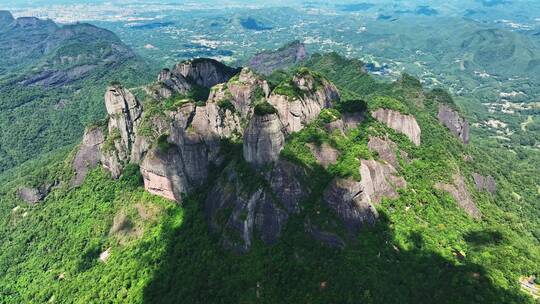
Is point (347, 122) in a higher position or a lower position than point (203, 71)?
lower

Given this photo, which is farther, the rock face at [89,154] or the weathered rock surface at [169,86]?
the weathered rock surface at [169,86]

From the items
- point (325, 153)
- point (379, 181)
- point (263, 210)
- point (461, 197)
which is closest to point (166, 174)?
point (263, 210)

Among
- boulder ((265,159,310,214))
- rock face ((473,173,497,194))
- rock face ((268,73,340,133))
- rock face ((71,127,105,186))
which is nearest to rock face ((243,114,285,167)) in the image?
boulder ((265,159,310,214))

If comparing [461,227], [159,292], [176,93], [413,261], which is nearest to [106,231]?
[159,292]

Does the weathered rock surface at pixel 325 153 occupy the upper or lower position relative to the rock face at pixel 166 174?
upper

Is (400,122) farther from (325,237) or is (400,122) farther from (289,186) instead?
(325,237)

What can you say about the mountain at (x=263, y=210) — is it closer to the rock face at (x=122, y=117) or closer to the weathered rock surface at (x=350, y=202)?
the weathered rock surface at (x=350, y=202)

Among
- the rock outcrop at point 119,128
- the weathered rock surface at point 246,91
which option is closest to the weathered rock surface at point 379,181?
the weathered rock surface at point 246,91
